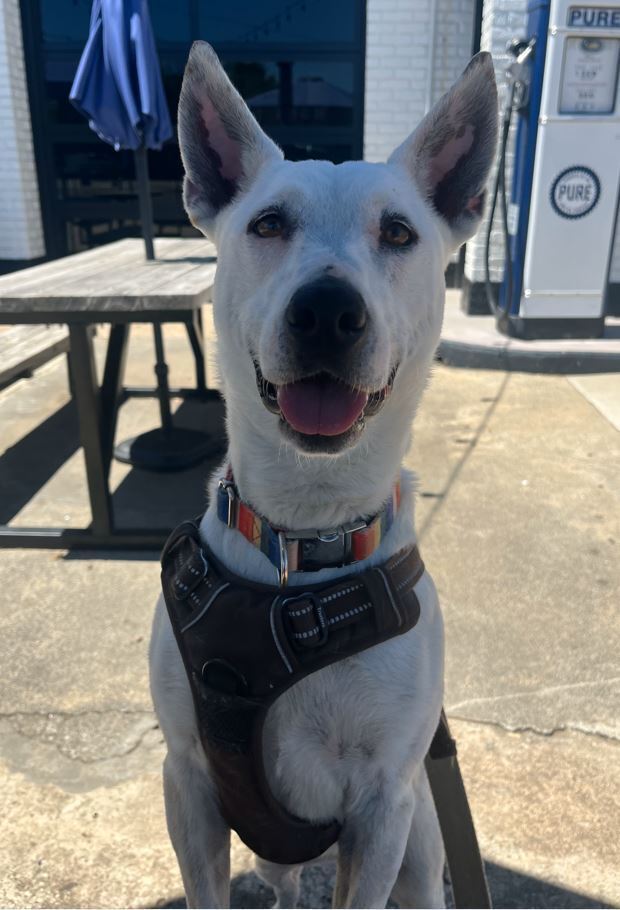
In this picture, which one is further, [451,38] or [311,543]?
[451,38]

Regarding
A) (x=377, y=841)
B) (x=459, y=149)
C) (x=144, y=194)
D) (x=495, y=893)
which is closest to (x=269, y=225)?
(x=459, y=149)

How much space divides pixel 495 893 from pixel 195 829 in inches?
37.6

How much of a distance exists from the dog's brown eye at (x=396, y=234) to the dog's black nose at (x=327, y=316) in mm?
319

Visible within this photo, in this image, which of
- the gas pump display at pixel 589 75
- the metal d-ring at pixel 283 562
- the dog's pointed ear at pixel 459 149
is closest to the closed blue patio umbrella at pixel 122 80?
the dog's pointed ear at pixel 459 149

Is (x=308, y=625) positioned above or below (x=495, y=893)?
above

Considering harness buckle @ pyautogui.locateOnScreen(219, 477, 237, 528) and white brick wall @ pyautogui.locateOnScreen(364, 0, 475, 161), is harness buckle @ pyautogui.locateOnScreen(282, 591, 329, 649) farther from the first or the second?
white brick wall @ pyautogui.locateOnScreen(364, 0, 475, 161)

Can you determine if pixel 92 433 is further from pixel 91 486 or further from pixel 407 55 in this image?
pixel 407 55

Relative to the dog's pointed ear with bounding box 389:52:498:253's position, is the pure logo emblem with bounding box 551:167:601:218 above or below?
below

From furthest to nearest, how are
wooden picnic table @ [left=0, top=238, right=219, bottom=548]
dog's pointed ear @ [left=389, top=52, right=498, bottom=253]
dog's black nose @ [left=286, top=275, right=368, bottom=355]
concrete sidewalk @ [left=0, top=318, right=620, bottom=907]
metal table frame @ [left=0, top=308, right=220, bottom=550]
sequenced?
metal table frame @ [left=0, top=308, right=220, bottom=550], wooden picnic table @ [left=0, top=238, right=219, bottom=548], concrete sidewalk @ [left=0, top=318, right=620, bottom=907], dog's pointed ear @ [left=389, top=52, right=498, bottom=253], dog's black nose @ [left=286, top=275, right=368, bottom=355]

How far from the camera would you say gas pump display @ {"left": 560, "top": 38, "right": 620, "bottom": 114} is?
21.8 ft

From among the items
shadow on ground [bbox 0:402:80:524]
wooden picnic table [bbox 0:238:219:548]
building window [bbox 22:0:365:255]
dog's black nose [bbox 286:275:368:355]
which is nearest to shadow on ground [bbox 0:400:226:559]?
shadow on ground [bbox 0:402:80:524]

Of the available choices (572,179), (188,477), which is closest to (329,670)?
(188,477)

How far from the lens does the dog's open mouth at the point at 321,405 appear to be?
56.9 inches

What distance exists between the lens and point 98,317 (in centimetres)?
351
